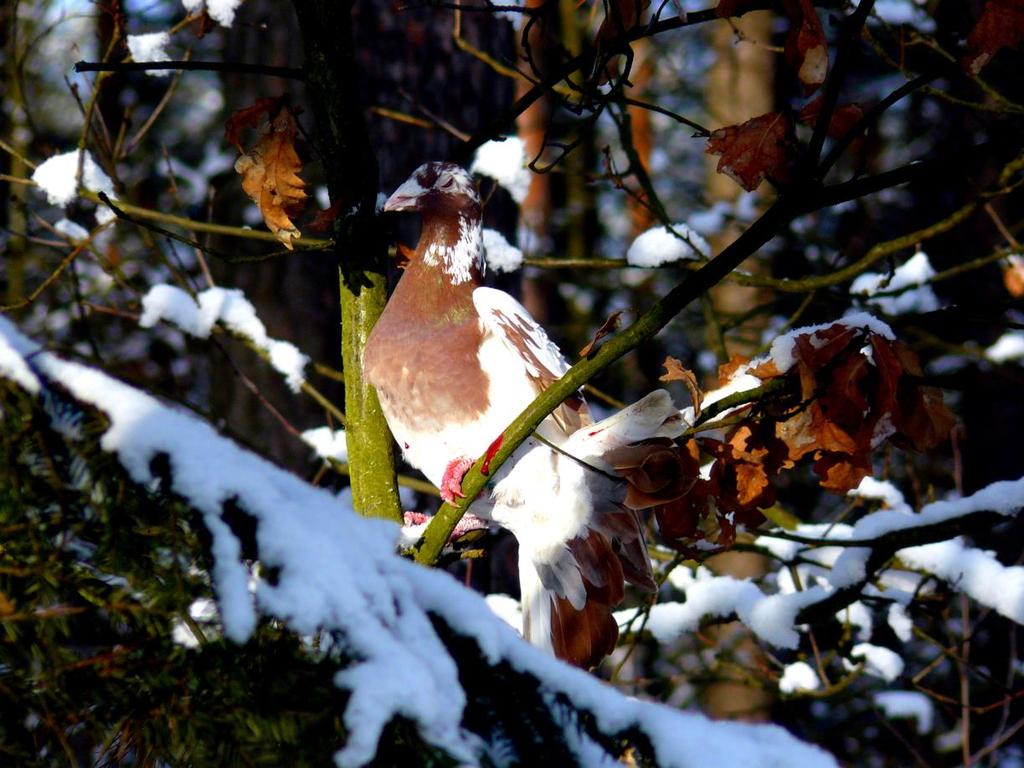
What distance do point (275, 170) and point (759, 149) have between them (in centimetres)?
111

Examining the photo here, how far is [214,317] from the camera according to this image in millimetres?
3754

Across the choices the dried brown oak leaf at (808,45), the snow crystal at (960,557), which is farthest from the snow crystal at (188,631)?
the snow crystal at (960,557)

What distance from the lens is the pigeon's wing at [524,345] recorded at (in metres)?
2.88

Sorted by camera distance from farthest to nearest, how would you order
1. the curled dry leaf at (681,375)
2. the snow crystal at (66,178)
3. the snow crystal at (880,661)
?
the snow crystal at (880,661) → the snow crystal at (66,178) → the curled dry leaf at (681,375)

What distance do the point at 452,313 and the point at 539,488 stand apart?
0.55 meters

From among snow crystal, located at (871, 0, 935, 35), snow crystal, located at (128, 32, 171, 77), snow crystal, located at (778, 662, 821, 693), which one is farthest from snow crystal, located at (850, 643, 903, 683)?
snow crystal, located at (128, 32, 171, 77)

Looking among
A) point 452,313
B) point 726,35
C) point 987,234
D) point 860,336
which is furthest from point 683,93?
point 860,336

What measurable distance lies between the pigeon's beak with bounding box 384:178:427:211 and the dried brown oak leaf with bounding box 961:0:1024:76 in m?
1.47

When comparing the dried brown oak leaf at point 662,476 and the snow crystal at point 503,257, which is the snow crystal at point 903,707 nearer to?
the snow crystal at point 503,257

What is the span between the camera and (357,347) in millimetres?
2664

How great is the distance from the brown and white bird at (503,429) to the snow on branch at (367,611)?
1429mm

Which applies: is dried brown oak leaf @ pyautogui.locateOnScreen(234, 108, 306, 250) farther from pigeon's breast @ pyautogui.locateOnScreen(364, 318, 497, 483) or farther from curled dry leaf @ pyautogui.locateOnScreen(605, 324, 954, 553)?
curled dry leaf @ pyautogui.locateOnScreen(605, 324, 954, 553)

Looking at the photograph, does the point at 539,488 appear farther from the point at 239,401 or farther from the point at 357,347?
the point at 239,401

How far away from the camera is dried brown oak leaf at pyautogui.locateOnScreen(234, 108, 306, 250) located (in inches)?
98.0
